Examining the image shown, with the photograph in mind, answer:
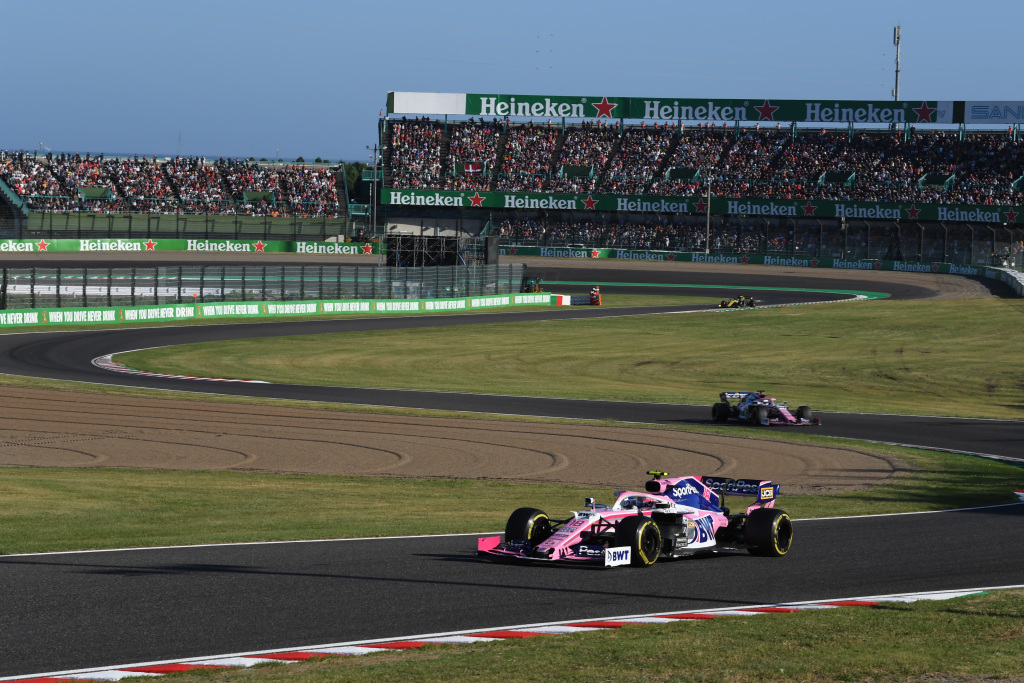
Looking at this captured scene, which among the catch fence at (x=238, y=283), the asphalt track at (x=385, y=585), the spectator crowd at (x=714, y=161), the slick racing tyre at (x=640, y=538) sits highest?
the spectator crowd at (x=714, y=161)

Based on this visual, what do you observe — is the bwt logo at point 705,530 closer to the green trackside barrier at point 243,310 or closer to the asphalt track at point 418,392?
the asphalt track at point 418,392

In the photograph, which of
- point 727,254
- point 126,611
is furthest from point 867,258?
point 126,611

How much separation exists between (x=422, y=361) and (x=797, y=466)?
21960 millimetres

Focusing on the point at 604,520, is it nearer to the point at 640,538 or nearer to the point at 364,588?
the point at 640,538

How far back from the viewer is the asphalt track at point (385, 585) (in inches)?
352

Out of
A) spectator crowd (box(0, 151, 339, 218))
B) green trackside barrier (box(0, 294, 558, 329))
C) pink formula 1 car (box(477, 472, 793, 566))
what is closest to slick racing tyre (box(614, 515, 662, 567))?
pink formula 1 car (box(477, 472, 793, 566))

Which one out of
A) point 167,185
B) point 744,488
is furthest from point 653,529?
point 167,185

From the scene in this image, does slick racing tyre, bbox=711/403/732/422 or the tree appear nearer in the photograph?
slick racing tyre, bbox=711/403/732/422

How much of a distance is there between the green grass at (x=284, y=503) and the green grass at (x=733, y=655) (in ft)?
16.7

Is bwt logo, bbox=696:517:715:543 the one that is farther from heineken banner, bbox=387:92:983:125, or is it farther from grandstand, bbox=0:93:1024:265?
heineken banner, bbox=387:92:983:125

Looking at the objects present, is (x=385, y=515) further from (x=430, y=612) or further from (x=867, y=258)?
(x=867, y=258)

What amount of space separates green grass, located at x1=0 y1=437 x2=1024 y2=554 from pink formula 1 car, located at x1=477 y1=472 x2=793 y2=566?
2.18m

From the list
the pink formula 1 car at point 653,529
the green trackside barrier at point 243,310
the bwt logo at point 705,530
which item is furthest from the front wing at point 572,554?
the green trackside barrier at point 243,310

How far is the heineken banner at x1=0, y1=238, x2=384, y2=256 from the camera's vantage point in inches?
3187
